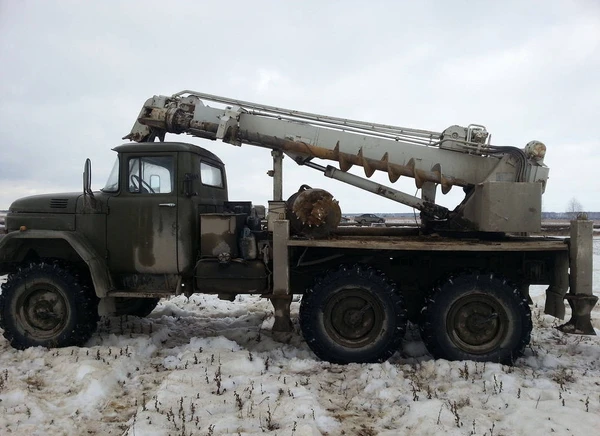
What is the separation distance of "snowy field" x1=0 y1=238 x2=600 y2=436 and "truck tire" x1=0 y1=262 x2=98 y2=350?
227mm

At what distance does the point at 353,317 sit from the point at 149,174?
3095 millimetres

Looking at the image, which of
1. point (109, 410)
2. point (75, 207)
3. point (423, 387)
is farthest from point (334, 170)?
point (109, 410)

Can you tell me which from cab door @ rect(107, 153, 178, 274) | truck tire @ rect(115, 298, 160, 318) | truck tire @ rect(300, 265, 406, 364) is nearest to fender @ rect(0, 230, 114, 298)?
cab door @ rect(107, 153, 178, 274)

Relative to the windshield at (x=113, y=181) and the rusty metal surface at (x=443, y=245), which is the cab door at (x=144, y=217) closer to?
the windshield at (x=113, y=181)

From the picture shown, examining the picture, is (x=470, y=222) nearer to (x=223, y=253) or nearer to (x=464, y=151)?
(x=464, y=151)

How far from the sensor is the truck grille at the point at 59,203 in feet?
18.1

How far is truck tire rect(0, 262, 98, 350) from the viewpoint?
527 cm

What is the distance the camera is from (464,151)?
18.6 feet

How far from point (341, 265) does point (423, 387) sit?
1617 millimetres

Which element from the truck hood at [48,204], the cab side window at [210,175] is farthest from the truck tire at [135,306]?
the cab side window at [210,175]

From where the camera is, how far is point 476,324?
492 cm

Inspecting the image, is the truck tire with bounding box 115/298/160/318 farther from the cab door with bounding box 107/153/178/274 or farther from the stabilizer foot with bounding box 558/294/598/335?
the stabilizer foot with bounding box 558/294/598/335

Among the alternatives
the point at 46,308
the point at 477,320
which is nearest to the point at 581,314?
the point at 477,320

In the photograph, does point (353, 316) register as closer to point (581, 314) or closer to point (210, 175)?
point (581, 314)
